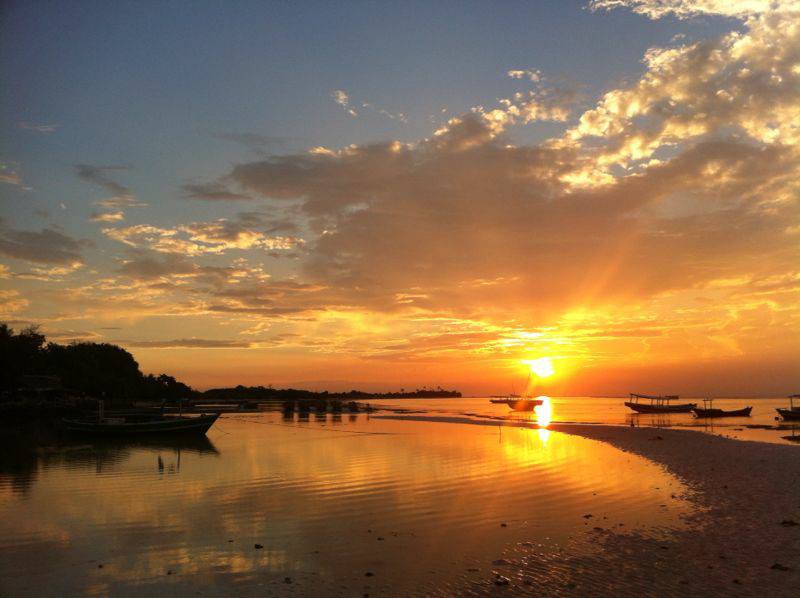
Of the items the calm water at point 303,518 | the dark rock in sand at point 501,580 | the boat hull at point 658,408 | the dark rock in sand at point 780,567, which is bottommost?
the boat hull at point 658,408

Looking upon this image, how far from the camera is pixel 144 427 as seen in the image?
54.8m

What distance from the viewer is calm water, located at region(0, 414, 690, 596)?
13.1 meters

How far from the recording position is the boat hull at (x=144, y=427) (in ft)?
175

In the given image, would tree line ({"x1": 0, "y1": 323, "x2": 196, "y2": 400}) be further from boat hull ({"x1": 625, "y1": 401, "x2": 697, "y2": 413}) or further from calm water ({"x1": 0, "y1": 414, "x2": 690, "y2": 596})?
boat hull ({"x1": 625, "y1": 401, "x2": 697, "y2": 413})

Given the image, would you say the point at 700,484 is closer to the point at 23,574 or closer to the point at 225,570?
the point at 225,570

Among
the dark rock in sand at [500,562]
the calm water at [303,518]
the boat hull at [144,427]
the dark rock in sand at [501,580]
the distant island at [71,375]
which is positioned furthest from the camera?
the distant island at [71,375]

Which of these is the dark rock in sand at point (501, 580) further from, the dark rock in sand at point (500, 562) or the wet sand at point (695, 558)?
the dark rock in sand at point (500, 562)

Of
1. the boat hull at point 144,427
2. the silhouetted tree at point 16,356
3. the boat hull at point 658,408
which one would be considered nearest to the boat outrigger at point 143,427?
the boat hull at point 144,427

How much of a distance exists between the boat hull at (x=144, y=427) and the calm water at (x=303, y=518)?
56.5ft

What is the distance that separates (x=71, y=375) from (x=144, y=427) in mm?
77762

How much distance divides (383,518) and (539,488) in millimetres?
8789

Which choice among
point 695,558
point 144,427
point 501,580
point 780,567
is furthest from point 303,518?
point 144,427

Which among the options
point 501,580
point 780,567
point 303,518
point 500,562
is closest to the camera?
point 501,580

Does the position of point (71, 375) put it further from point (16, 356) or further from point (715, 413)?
point (715, 413)
